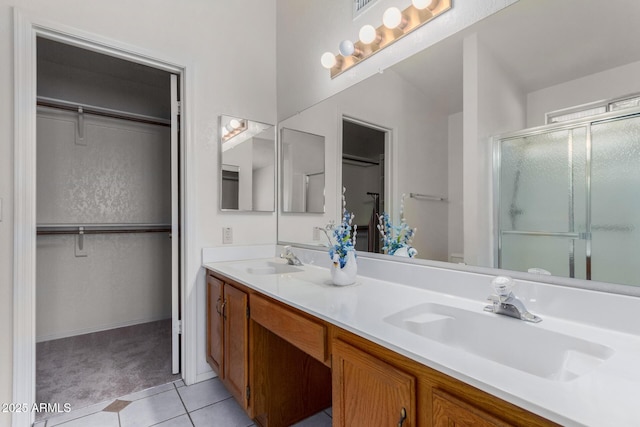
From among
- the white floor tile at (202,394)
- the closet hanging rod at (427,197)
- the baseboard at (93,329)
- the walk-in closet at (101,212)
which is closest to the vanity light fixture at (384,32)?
the closet hanging rod at (427,197)

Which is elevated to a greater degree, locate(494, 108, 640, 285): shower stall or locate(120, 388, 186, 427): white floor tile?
locate(494, 108, 640, 285): shower stall

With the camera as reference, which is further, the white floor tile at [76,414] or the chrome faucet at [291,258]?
the chrome faucet at [291,258]

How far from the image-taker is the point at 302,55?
217 cm

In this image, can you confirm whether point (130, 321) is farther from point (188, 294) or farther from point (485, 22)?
point (485, 22)

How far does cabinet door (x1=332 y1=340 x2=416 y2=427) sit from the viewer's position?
0.76 metres

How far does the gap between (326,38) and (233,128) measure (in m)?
0.84

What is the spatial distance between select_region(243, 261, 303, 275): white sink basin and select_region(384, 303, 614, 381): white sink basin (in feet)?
3.14

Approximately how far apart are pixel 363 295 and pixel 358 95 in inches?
44.2

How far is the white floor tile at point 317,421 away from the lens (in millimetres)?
1600

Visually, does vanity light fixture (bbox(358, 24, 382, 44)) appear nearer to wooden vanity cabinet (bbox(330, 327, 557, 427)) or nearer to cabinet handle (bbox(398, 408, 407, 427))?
wooden vanity cabinet (bbox(330, 327, 557, 427))

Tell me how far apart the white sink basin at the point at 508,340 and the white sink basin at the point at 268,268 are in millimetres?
957

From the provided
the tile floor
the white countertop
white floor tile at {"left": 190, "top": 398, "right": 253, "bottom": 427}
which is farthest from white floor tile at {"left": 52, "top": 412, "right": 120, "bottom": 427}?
the white countertop

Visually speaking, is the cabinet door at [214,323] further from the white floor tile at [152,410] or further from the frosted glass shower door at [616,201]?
the frosted glass shower door at [616,201]

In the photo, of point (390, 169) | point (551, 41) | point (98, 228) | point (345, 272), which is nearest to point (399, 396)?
point (345, 272)
